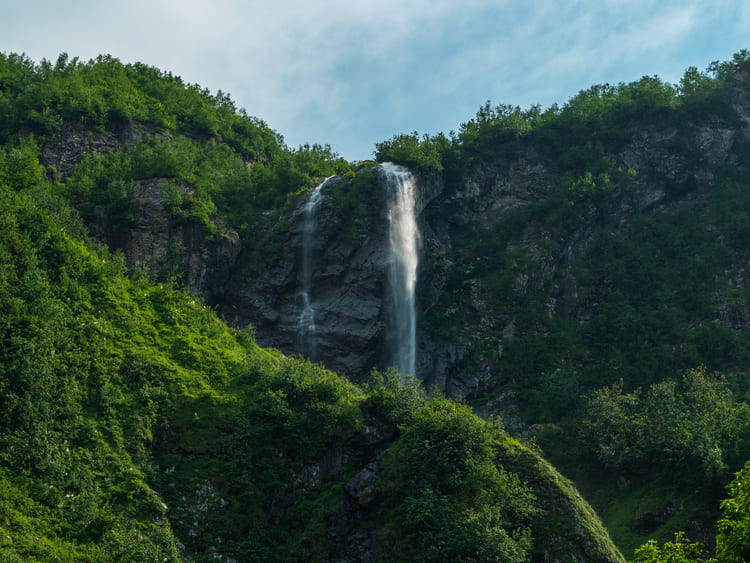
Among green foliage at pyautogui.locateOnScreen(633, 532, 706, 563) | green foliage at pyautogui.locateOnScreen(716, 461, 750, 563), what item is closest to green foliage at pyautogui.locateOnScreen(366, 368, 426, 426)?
green foliage at pyautogui.locateOnScreen(633, 532, 706, 563)

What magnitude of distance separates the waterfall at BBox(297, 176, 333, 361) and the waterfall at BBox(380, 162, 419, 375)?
16.8 feet

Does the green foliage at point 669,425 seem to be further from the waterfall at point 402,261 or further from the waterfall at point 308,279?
the waterfall at point 308,279

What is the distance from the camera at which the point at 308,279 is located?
41344 mm

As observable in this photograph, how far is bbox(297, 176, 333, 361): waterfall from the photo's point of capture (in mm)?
39000

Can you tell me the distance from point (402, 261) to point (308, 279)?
6560mm

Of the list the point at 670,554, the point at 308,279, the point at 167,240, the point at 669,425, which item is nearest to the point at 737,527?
the point at 670,554

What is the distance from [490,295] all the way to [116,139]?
102 feet

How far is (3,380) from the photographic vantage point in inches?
781

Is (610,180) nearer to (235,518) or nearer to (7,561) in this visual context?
(235,518)

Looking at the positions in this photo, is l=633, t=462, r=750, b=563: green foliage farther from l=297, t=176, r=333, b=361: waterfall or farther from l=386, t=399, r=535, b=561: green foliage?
l=297, t=176, r=333, b=361: waterfall

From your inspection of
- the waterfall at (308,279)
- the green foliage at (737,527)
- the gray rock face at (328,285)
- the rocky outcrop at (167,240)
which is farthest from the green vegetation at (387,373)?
the waterfall at (308,279)

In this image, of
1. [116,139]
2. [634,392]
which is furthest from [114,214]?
[634,392]

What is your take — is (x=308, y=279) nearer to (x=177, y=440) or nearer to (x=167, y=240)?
(x=167, y=240)

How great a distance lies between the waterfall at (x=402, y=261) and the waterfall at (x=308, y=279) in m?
5.12
